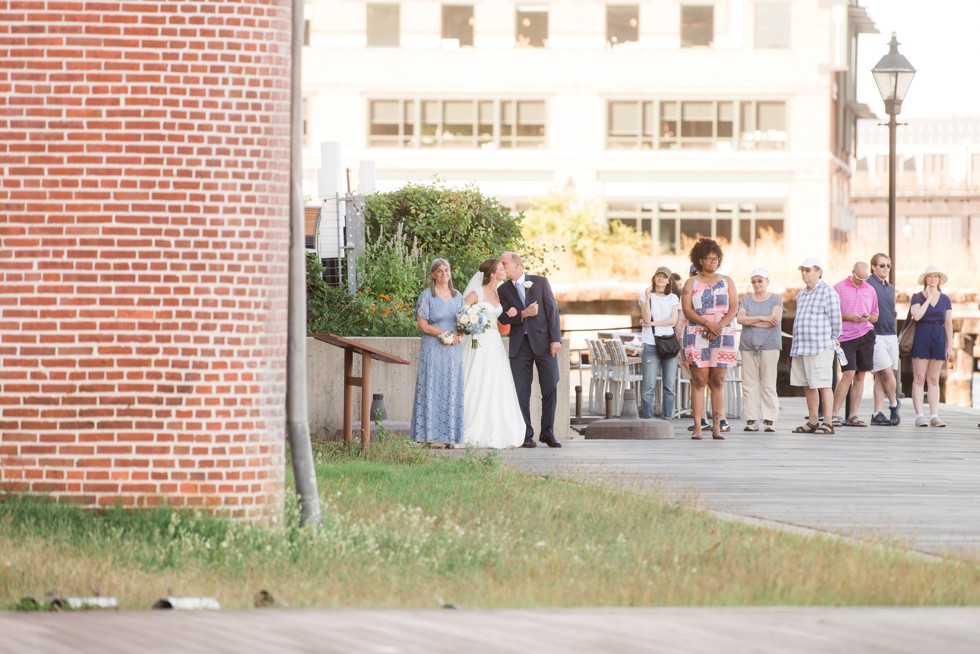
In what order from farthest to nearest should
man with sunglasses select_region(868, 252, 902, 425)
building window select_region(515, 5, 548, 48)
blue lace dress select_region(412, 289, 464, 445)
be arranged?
building window select_region(515, 5, 548, 48) < man with sunglasses select_region(868, 252, 902, 425) < blue lace dress select_region(412, 289, 464, 445)

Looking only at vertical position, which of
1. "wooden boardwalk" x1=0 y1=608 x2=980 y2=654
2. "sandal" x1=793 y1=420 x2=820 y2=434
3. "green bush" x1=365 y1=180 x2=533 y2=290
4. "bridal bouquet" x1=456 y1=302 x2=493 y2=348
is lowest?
"wooden boardwalk" x1=0 y1=608 x2=980 y2=654

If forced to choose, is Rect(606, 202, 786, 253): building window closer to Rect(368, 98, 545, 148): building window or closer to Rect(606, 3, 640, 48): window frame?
Rect(368, 98, 545, 148): building window

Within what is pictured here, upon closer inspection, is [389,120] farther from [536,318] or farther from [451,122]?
[536,318]

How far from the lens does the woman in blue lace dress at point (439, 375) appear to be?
1680 centimetres

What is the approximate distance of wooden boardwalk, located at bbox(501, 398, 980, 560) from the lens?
1112 centimetres

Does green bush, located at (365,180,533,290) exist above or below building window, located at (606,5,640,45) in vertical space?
below

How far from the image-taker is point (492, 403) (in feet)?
56.9

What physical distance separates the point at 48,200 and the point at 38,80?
696 mm

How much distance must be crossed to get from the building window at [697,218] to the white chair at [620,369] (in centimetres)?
3548

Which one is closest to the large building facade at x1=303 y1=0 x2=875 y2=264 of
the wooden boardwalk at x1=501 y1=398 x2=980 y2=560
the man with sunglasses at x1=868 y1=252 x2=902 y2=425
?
the man with sunglasses at x1=868 y1=252 x2=902 y2=425

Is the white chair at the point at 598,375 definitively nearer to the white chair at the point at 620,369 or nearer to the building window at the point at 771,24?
the white chair at the point at 620,369

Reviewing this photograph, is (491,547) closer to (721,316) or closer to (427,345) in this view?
(427,345)

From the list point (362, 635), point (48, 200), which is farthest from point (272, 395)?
point (362, 635)

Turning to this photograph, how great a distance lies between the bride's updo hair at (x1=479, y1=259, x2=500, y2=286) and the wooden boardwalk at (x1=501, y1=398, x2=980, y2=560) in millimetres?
1826
